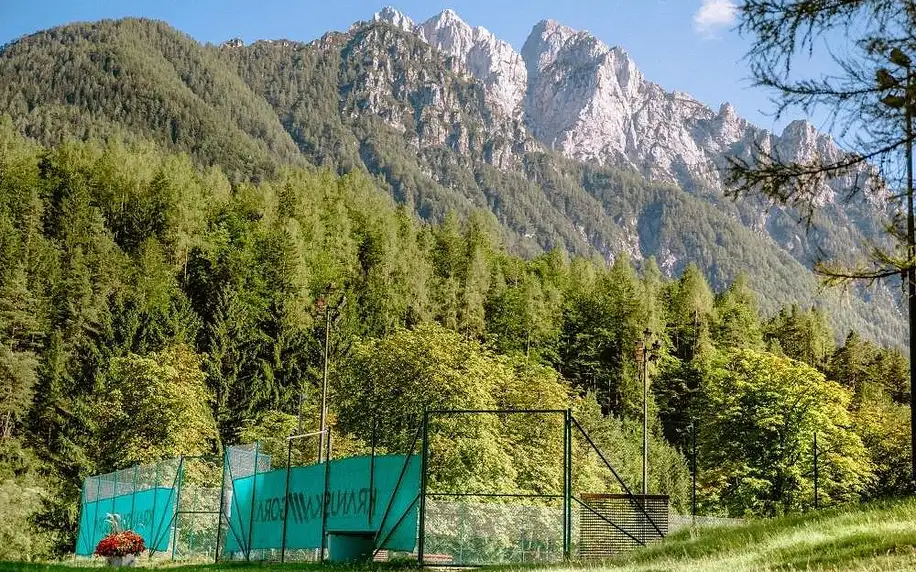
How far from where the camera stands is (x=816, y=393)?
1989 inches

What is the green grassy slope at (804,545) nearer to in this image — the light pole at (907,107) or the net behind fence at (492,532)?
the light pole at (907,107)

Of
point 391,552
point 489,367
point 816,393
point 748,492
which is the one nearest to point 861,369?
point 816,393

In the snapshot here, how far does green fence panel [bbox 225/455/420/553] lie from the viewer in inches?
629

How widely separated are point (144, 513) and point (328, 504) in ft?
35.1

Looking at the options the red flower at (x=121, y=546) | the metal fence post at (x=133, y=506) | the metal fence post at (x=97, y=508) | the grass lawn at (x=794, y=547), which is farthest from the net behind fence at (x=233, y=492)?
the metal fence post at (x=97, y=508)

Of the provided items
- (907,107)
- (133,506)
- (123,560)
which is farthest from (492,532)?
(907,107)

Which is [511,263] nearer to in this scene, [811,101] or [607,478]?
[607,478]

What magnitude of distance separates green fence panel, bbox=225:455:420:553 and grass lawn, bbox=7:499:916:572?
0.97m

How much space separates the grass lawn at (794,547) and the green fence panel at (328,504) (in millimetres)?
969

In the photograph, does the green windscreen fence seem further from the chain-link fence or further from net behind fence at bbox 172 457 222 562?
net behind fence at bbox 172 457 222 562

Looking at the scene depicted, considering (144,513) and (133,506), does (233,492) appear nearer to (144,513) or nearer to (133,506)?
(144,513)

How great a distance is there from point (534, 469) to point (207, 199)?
5945cm

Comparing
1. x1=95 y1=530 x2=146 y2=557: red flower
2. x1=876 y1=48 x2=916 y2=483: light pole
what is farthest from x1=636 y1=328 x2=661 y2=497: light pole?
x1=876 y1=48 x2=916 y2=483: light pole

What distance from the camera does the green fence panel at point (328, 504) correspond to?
1598 cm
